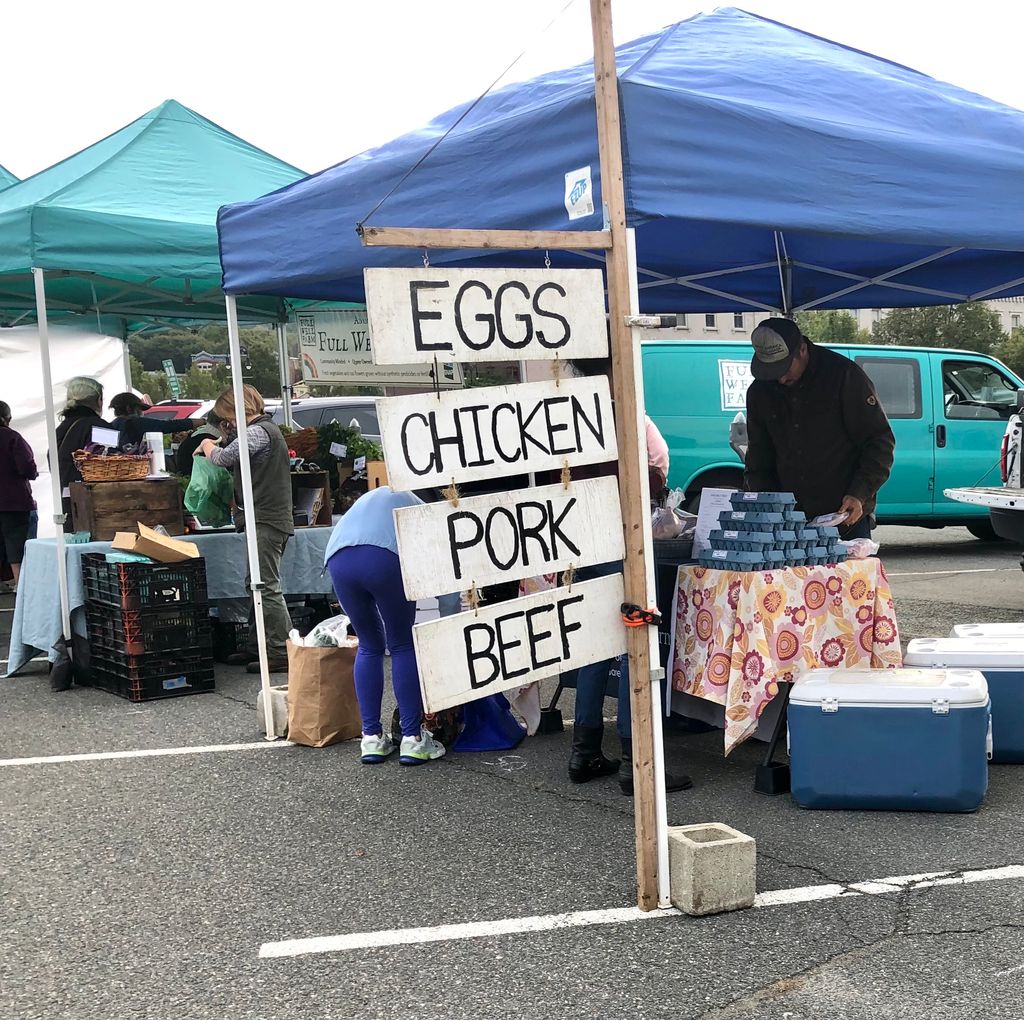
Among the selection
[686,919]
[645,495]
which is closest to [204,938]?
[686,919]

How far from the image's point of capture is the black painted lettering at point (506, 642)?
3.30 metres

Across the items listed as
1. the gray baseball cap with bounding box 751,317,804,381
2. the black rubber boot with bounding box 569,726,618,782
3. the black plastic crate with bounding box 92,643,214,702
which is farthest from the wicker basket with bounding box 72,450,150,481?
the gray baseball cap with bounding box 751,317,804,381

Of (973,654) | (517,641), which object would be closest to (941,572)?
(973,654)

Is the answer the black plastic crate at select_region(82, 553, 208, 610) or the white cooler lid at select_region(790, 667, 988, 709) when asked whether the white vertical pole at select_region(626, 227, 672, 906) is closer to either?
the white cooler lid at select_region(790, 667, 988, 709)

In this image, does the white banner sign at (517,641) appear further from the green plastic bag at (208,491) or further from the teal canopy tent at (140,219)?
the green plastic bag at (208,491)

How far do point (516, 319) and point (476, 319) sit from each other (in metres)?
0.12

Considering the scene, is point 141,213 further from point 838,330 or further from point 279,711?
point 838,330

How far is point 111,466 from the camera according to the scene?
711cm

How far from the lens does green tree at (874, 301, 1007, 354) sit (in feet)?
131

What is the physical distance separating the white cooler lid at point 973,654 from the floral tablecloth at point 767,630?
0.12 metres

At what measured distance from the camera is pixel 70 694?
268 inches

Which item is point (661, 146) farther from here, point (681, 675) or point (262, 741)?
point (262, 741)

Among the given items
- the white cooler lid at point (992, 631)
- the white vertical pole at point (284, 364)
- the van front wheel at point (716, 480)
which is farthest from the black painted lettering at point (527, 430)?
the van front wheel at point (716, 480)

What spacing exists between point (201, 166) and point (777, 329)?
4.90m
